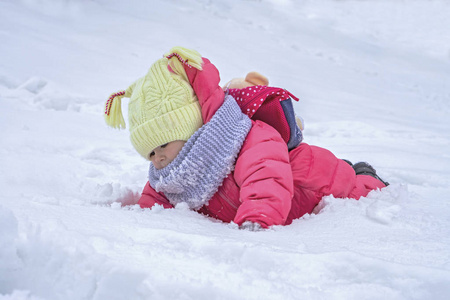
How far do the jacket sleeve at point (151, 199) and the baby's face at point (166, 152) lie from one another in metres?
0.16

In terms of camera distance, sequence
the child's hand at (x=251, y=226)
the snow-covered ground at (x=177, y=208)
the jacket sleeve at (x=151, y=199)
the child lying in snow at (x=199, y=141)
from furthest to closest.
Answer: the jacket sleeve at (x=151, y=199)
the child lying in snow at (x=199, y=141)
the child's hand at (x=251, y=226)
the snow-covered ground at (x=177, y=208)

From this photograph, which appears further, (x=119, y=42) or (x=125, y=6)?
(x=125, y=6)

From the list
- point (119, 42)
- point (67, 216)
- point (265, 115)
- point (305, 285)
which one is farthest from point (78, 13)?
point (305, 285)

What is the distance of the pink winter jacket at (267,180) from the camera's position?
1320 millimetres

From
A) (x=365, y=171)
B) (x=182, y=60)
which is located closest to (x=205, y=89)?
(x=182, y=60)

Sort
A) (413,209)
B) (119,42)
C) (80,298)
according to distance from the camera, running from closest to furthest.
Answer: (80,298) < (413,209) < (119,42)

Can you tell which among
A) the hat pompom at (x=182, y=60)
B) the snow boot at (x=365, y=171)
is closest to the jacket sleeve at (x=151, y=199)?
the hat pompom at (x=182, y=60)

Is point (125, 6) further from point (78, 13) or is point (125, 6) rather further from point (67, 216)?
point (67, 216)

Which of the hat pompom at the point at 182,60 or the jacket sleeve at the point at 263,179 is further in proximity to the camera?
the hat pompom at the point at 182,60

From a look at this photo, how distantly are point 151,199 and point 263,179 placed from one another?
1.71 ft

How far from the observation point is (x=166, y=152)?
60.9 inches

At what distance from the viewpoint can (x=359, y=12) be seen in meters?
10.8

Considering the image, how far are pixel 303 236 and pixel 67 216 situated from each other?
1.99 feet

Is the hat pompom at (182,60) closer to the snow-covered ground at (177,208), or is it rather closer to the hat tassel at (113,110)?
the hat tassel at (113,110)
